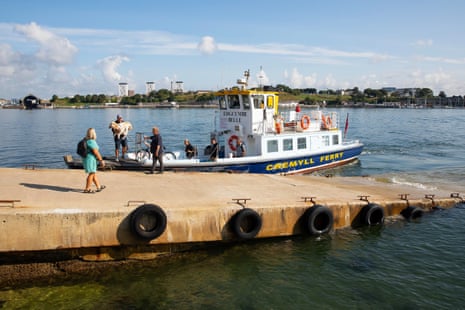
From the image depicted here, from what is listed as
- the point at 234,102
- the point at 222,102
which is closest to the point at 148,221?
the point at 234,102

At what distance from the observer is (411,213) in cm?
1236

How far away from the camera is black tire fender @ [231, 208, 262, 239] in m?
9.70

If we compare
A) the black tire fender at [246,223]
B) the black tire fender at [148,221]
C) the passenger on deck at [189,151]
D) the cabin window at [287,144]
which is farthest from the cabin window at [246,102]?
the black tire fender at [148,221]

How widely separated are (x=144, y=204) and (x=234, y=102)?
11.6 m

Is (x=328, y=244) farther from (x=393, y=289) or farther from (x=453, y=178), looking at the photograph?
(x=453, y=178)

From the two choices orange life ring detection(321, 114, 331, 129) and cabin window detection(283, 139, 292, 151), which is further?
orange life ring detection(321, 114, 331, 129)

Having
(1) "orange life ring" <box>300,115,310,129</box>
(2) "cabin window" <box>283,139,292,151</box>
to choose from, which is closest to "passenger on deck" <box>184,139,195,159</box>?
(2) "cabin window" <box>283,139,292,151</box>

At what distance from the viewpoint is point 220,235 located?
31.9 ft

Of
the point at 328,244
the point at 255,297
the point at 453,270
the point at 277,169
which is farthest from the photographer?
the point at 277,169

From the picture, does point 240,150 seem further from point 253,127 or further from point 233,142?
point 253,127

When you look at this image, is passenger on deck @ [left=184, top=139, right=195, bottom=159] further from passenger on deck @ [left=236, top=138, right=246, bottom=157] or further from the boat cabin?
passenger on deck @ [left=236, top=138, right=246, bottom=157]

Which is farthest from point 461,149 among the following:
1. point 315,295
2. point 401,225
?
point 315,295

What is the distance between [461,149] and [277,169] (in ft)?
79.1

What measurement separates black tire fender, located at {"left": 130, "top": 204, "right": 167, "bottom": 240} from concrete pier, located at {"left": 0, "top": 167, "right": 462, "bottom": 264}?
0.07 meters
